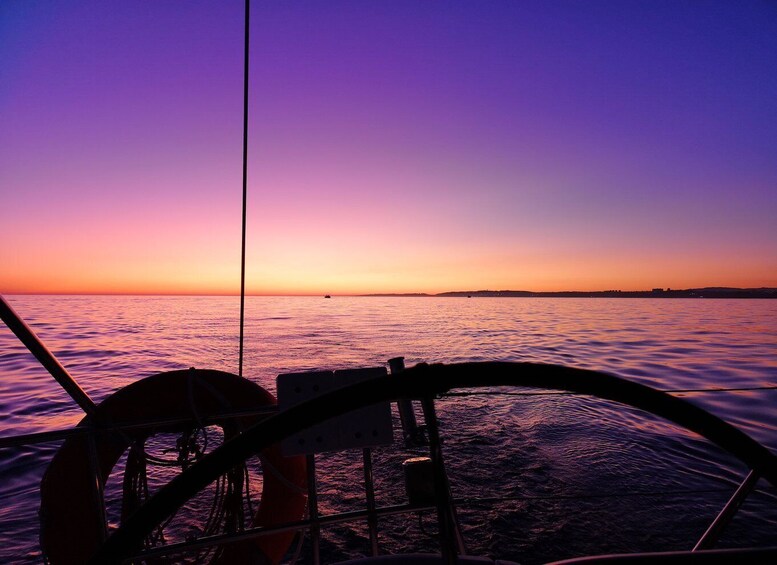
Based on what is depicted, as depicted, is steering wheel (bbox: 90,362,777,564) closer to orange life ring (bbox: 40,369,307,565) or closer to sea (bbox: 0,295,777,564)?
sea (bbox: 0,295,777,564)

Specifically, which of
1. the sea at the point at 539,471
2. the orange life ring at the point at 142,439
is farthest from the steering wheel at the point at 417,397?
the orange life ring at the point at 142,439

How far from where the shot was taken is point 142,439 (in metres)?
2.66

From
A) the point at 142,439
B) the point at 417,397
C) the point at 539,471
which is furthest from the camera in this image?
the point at 539,471

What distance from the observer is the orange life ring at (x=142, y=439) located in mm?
2490

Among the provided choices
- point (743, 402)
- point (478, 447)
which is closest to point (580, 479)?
point (478, 447)

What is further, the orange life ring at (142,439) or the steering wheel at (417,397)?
the orange life ring at (142,439)

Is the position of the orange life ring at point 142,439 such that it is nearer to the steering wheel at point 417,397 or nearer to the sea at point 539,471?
the sea at point 539,471

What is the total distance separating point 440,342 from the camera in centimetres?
1755

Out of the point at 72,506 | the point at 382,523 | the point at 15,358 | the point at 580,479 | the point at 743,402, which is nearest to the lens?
the point at 72,506

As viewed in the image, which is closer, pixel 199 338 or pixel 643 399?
pixel 643 399

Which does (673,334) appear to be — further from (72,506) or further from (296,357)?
(72,506)

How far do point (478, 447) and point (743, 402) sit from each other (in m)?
5.92

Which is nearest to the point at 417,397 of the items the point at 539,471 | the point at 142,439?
the point at 142,439

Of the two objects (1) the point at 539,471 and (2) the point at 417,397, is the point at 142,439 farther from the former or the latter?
(1) the point at 539,471
